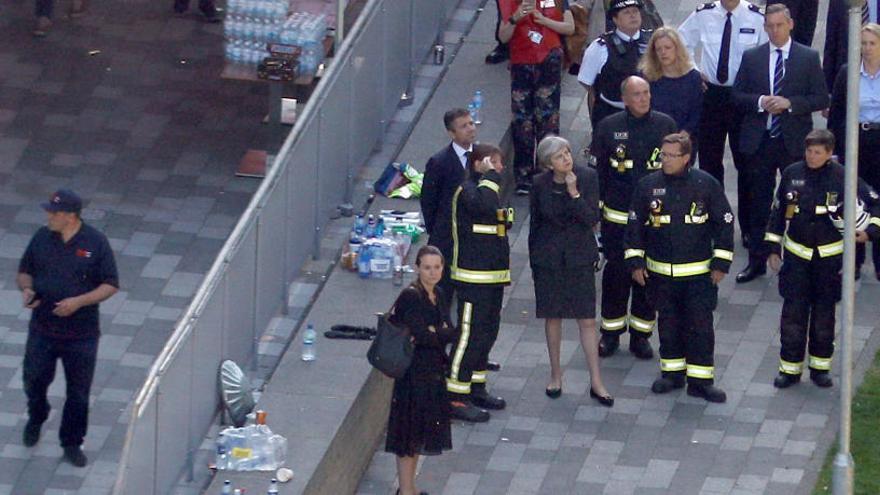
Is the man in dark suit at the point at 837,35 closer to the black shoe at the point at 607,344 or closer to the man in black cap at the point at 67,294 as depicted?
the black shoe at the point at 607,344

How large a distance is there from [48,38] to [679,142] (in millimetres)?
8977

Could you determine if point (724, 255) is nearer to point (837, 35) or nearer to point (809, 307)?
point (809, 307)

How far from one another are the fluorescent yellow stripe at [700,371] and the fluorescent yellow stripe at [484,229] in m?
1.58

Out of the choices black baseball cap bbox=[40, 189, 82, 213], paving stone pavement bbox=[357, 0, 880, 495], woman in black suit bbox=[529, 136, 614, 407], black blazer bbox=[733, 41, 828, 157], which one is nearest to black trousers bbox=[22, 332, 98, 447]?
black baseball cap bbox=[40, 189, 82, 213]

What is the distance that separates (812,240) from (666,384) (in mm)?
1334

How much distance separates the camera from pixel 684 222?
13.1 meters

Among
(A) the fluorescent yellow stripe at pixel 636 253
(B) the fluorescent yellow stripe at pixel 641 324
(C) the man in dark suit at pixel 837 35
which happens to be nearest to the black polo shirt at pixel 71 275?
(A) the fluorescent yellow stripe at pixel 636 253

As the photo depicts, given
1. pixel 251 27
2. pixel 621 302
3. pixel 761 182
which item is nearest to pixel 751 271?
pixel 761 182

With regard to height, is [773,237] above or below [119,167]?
above

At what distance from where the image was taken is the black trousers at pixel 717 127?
15.2m

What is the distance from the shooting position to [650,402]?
1360 centimetres

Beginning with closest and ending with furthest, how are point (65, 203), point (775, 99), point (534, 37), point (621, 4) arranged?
1. point (65, 203)
2. point (775, 99)
3. point (621, 4)
4. point (534, 37)

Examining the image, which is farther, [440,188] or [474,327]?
[440,188]

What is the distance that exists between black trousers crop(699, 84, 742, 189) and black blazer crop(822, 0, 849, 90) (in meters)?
0.89
